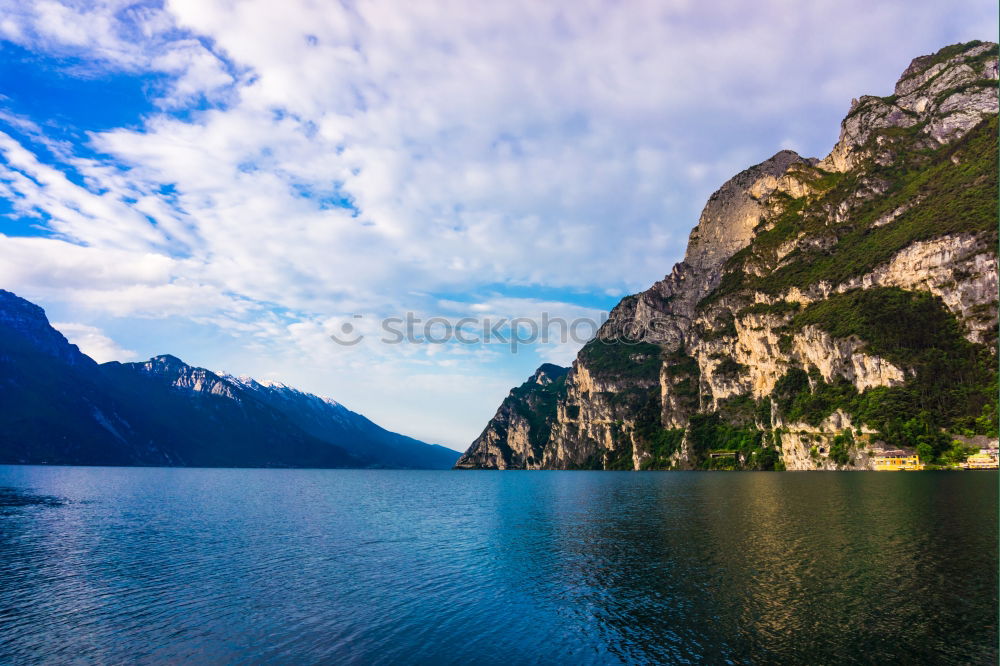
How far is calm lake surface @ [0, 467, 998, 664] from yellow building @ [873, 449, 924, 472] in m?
104

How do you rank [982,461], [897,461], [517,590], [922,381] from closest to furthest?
[517,590] < [982,461] < [897,461] < [922,381]

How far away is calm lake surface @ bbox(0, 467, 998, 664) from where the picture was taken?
25422 mm

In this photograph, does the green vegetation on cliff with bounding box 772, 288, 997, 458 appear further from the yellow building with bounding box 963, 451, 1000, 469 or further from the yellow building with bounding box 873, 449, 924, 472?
the yellow building with bounding box 963, 451, 1000, 469

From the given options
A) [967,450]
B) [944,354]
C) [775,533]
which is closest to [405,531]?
[775,533]

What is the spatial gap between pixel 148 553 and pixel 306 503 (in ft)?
189

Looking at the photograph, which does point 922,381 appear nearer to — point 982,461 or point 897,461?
point 897,461

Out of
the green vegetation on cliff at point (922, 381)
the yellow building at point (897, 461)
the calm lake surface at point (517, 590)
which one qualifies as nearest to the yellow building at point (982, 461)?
the green vegetation on cliff at point (922, 381)

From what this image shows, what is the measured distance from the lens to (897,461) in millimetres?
157625

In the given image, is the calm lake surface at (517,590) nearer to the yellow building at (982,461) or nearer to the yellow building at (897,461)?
the yellow building at (982,461)

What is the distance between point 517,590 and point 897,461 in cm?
17335

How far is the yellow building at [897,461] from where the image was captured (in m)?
155

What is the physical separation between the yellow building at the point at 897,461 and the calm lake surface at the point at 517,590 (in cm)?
10377

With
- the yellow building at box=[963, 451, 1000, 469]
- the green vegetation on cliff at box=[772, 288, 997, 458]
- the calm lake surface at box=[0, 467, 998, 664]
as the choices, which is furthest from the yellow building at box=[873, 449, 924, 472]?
the calm lake surface at box=[0, 467, 998, 664]

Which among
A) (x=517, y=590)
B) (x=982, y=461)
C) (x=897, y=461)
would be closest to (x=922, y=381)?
(x=897, y=461)
